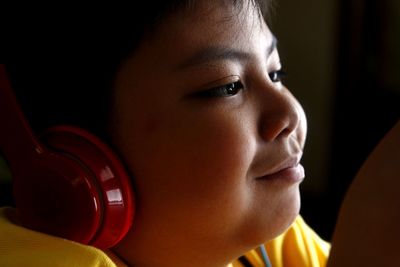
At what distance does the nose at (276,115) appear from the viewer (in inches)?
27.9

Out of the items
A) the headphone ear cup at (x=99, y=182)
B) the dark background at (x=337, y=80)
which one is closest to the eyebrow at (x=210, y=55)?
the headphone ear cup at (x=99, y=182)

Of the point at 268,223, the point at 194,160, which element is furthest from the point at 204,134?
the point at 268,223

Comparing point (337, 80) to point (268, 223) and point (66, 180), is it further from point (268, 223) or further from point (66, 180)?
point (66, 180)

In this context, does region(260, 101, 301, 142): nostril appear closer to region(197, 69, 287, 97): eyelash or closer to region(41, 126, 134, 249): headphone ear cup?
region(197, 69, 287, 97): eyelash

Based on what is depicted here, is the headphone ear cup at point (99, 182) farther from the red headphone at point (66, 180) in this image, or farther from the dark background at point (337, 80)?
the dark background at point (337, 80)

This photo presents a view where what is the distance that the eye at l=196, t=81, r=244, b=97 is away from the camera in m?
0.70

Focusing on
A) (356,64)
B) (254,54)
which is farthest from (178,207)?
(356,64)

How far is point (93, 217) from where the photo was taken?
0.66 meters

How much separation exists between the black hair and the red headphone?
35mm

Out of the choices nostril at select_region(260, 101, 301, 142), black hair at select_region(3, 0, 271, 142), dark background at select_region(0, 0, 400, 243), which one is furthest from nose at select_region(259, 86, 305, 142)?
dark background at select_region(0, 0, 400, 243)

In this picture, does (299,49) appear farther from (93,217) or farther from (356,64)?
(93,217)

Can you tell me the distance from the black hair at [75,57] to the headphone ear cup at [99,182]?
4 cm

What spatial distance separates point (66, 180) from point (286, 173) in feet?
0.83

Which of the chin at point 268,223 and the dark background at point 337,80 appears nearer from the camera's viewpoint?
the chin at point 268,223
